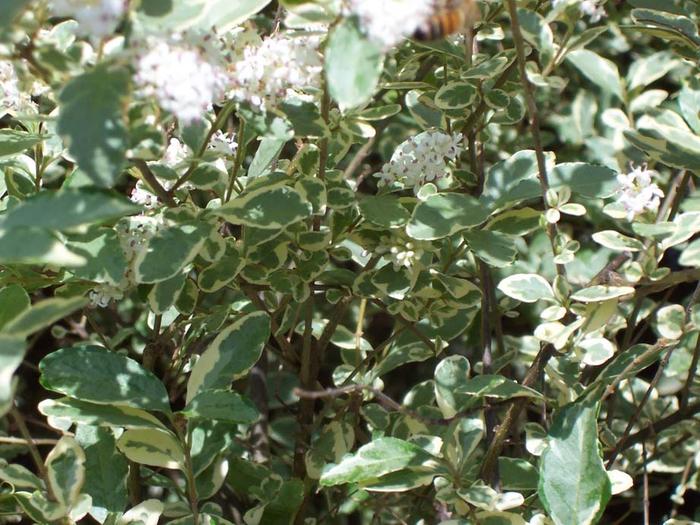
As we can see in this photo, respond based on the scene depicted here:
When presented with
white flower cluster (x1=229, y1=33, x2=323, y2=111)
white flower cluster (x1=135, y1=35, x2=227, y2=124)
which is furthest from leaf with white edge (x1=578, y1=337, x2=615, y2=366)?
white flower cluster (x1=135, y1=35, x2=227, y2=124)

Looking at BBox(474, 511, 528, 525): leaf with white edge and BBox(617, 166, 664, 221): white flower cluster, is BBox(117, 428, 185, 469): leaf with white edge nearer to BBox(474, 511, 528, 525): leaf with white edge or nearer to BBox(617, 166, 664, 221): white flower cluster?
BBox(474, 511, 528, 525): leaf with white edge

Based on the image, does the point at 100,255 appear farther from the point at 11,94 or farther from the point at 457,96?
the point at 457,96

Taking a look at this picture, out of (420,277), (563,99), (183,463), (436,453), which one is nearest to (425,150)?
(420,277)

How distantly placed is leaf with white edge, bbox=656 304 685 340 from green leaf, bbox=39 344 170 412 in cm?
63

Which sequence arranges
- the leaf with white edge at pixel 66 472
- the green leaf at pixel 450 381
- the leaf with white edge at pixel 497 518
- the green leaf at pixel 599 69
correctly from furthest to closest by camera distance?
the green leaf at pixel 599 69 < the green leaf at pixel 450 381 < the leaf with white edge at pixel 497 518 < the leaf with white edge at pixel 66 472

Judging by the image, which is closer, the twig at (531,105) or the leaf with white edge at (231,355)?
the twig at (531,105)

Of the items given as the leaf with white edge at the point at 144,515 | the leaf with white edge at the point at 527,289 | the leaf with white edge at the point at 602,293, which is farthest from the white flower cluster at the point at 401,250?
the leaf with white edge at the point at 144,515

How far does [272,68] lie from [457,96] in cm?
35

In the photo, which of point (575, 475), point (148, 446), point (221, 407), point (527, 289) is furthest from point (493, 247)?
point (148, 446)

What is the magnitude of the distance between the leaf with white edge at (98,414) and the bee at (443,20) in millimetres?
555

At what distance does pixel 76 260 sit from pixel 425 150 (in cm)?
59

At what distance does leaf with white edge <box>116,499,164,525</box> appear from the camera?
1168 millimetres

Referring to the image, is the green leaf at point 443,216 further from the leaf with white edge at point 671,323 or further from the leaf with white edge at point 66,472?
the leaf with white edge at point 66,472

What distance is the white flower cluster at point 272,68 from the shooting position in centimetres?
95
